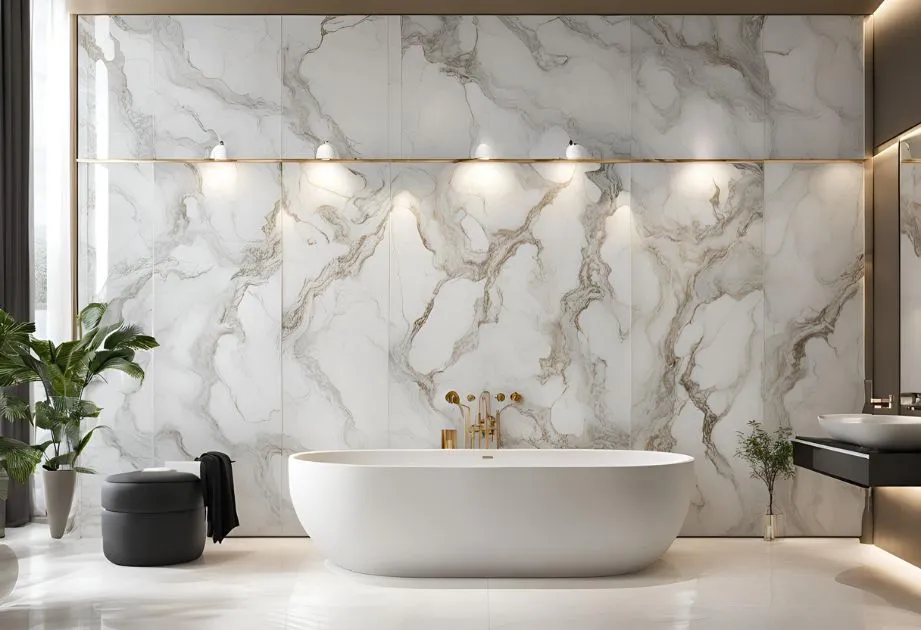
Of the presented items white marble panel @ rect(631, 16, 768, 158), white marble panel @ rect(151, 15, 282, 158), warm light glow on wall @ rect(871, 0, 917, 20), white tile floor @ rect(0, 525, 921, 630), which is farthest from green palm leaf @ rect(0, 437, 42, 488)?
warm light glow on wall @ rect(871, 0, 917, 20)

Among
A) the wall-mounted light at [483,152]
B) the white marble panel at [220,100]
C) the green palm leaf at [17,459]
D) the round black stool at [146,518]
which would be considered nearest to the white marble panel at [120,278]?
the white marble panel at [220,100]

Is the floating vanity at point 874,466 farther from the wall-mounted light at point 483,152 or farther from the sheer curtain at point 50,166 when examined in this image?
the sheer curtain at point 50,166

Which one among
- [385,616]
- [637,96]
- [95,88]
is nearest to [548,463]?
[385,616]

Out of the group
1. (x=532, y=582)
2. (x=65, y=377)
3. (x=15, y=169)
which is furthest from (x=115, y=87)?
(x=532, y=582)

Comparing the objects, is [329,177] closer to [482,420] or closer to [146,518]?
[482,420]

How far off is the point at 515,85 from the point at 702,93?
1141 mm

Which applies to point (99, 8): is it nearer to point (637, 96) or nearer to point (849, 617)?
point (637, 96)

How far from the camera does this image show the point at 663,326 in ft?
17.6

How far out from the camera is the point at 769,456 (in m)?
5.18

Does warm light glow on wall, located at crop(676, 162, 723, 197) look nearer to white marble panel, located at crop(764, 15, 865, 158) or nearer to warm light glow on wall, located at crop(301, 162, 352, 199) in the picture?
white marble panel, located at crop(764, 15, 865, 158)

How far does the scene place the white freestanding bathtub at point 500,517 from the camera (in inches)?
165

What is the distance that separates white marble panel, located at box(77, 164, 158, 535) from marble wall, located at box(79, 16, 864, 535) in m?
0.01

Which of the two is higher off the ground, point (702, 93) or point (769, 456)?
point (702, 93)

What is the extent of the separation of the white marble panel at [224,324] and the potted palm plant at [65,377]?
0.89 ft
